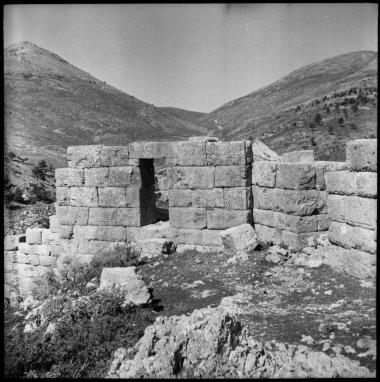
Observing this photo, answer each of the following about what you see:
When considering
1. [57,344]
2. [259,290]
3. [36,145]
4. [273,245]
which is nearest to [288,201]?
[273,245]

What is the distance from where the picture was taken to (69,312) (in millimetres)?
6441

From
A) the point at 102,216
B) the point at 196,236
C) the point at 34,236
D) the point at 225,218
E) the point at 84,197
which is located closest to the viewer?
the point at 225,218

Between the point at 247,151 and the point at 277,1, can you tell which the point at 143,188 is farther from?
the point at 277,1

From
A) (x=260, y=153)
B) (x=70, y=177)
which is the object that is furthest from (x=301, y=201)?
(x=70, y=177)

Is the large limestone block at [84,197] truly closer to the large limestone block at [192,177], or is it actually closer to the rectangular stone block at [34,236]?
the rectangular stone block at [34,236]

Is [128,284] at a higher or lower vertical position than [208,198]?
lower

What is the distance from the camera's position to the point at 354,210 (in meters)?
7.23

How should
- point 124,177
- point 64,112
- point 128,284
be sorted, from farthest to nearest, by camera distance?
point 64,112, point 124,177, point 128,284

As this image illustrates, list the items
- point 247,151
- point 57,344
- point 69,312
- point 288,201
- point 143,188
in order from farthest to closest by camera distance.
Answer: point 143,188, point 247,151, point 288,201, point 69,312, point 57,344

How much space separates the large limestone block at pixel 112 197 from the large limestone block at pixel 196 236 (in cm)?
130

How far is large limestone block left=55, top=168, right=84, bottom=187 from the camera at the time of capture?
36.0ft

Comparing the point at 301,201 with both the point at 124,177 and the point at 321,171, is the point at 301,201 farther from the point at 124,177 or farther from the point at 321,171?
the point at 124,177

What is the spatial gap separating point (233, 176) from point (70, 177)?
4166 millimetres

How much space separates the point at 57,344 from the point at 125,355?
1.05 meters
